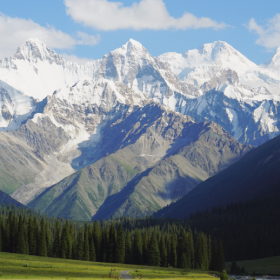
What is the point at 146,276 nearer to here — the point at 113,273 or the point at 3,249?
the point at 113,273

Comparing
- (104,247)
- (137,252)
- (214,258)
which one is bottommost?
(214,258)

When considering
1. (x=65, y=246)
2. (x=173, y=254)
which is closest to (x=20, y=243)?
(x=65, y=246)

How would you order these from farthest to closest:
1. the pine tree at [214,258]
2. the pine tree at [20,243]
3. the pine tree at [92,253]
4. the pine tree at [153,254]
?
1. the pine tree at [214,258]
2. the pine tree at [92,253]
3. the pine tree at [153,254]
4. the pine tree at [20,243]

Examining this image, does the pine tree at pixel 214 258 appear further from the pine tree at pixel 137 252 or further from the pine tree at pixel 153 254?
the pine tree at pixel 137 252

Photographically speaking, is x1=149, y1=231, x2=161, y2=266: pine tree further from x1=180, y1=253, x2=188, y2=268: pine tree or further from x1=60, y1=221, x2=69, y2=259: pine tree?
x1=60, y1=221, x2=69, y2=259: pine tree

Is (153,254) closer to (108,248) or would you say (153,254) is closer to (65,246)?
(108,248)

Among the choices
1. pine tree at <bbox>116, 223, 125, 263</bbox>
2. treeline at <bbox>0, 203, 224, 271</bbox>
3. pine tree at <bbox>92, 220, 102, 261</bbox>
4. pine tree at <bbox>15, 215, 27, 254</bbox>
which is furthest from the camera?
pine tree at <bbox>92, 220, 102, 261</bbox>

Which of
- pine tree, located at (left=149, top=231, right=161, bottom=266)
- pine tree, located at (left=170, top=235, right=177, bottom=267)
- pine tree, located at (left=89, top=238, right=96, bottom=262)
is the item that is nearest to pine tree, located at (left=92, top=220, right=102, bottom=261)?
pine tree, located at (left=89, top=238, right=96, bottom=262)

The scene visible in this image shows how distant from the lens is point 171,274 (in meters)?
104

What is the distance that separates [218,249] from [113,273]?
66.6m

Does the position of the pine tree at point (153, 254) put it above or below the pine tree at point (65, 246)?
below

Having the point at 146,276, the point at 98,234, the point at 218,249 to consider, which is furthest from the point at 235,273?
the point at 146,276

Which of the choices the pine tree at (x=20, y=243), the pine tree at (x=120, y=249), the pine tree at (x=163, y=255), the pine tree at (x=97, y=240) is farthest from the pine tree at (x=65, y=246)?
the pine tree at (x=163, y=255)

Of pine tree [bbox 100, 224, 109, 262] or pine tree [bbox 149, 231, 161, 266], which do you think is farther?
pine tree [bbox 100, 224, 109, 262]
